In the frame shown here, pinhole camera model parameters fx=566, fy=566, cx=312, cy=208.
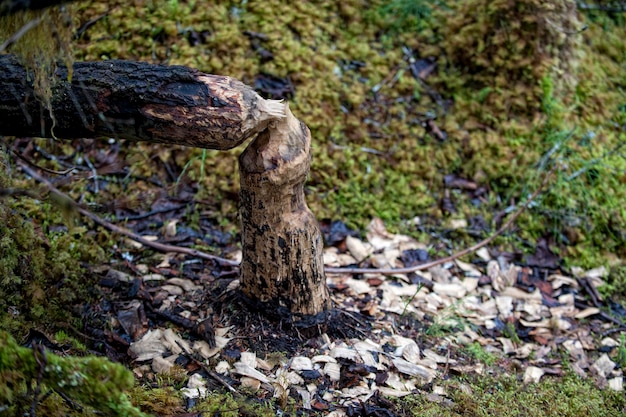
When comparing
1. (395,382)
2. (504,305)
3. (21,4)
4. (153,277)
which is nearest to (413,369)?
(395,382)

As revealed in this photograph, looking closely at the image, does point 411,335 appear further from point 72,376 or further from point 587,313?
point 72,376

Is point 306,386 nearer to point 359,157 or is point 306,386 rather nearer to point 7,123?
point 7,123

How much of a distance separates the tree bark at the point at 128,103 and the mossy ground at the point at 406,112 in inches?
57.2

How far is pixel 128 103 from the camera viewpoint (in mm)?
2104

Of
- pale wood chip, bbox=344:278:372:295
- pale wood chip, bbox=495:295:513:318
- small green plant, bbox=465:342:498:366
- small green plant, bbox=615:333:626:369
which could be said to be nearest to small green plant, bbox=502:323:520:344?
pale wood chip, bbox=495:295:513:318

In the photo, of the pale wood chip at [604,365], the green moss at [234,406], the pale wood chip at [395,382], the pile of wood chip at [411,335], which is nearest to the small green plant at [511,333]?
the pile of wood chip at [411,335]

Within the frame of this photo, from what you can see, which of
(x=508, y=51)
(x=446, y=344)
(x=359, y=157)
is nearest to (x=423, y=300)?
(x=446, y=344)


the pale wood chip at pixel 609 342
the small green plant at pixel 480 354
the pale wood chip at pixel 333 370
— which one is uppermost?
the pale wood chip at pixel 333 370

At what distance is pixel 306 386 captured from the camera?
246cm

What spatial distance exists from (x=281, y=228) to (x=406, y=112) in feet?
7.03

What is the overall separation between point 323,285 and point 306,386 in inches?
19.1

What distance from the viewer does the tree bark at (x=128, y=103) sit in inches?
81.9

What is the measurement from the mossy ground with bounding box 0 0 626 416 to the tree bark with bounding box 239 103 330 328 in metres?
1.09

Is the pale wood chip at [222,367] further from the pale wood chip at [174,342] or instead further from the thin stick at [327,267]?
the thin stick at [327,267]
